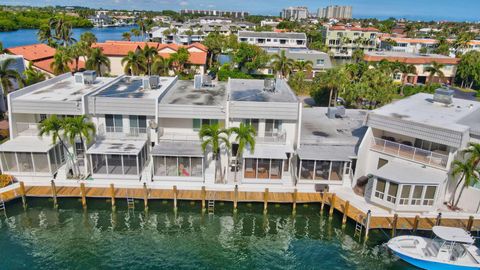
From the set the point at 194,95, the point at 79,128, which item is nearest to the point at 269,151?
the point at 194,95

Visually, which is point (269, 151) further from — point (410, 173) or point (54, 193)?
point (54, 193)

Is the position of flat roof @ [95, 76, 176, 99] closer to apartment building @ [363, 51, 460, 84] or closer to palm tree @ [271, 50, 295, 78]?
palm tree @ [271, 50, 295, 78]

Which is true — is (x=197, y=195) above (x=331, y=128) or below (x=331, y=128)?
below

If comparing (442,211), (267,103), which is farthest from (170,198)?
(442,211)

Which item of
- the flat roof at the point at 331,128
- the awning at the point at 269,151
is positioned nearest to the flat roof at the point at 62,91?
the awning at the point at 269,151

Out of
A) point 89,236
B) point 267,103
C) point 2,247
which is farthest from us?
point 267,103

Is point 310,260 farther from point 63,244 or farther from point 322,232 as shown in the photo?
point 63,244
